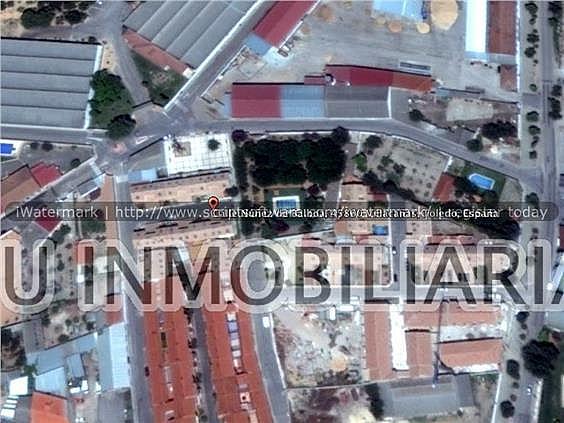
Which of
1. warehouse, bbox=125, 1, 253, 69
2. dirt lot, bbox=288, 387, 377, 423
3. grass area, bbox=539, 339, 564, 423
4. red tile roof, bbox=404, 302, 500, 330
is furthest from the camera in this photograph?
warehouse, bbox=125, 1, 253, 69

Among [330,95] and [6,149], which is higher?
[330,95]

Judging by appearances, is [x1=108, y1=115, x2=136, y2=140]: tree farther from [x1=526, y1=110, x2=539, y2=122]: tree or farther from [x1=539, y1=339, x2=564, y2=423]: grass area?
[x1=539, y1=339, x2=564, y2=423]: grass area

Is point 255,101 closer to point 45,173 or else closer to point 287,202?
point 287,202

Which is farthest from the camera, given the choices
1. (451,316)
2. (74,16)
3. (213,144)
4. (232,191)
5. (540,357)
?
(74,16)

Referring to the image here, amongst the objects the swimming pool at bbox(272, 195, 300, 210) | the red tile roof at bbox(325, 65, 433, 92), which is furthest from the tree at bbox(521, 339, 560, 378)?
the red tile roof at bbox(325, 65, 433, 92)

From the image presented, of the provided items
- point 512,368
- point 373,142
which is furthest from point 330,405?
point 373,142

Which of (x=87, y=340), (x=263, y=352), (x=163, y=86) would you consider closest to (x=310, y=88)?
(x=163, y=86)
